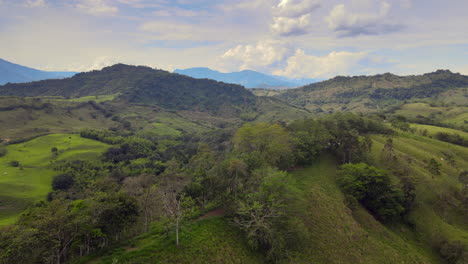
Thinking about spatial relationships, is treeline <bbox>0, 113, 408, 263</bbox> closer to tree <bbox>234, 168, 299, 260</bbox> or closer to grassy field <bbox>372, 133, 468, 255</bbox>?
tree <bbox>234, 168, 299, 260</bbox>

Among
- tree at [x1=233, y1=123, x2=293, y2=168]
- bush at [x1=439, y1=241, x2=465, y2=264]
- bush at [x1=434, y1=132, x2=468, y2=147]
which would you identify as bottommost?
bush at [x1=439, y1=241, x2=465, y2=264]

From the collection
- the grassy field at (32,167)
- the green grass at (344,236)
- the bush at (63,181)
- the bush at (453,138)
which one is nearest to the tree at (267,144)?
the green grass at (344,236)

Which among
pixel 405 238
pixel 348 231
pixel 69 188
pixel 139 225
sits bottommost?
pixel 69 188

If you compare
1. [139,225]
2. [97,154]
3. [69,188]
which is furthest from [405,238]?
[97,154]

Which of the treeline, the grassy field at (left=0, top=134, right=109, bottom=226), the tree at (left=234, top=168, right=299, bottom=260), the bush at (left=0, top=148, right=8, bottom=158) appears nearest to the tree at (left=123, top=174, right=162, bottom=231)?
the treeline

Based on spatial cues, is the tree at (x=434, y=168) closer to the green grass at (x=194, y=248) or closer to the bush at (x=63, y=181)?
the green grass at (x=194, y=248)

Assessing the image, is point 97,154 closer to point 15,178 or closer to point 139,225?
point 15,178

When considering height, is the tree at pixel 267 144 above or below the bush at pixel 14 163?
above
